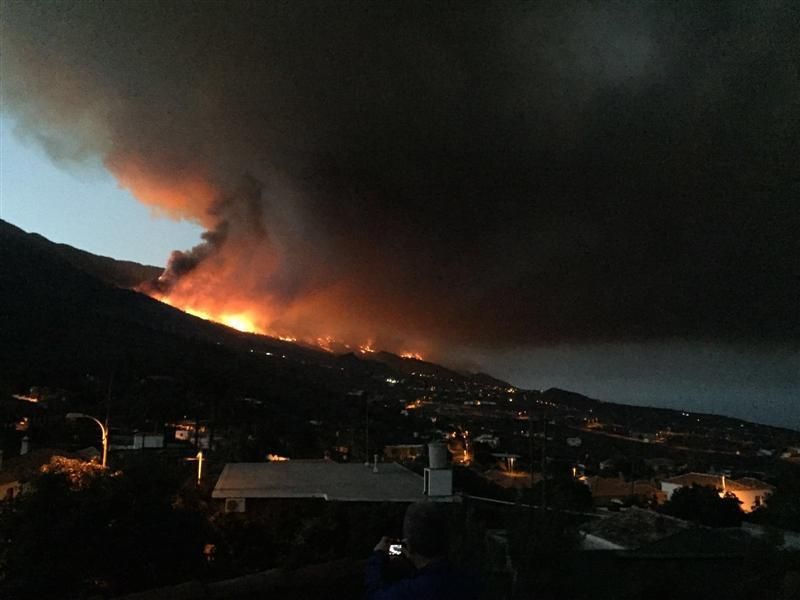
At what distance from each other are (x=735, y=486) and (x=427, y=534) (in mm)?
38420

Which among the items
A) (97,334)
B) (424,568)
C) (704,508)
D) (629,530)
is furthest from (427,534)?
(97,334)

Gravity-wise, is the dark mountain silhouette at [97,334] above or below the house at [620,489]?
above

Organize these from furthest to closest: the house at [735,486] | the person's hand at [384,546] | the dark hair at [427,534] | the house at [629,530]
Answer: the house at [735,486] < the house at [629,530] < the person's hand at [384,546] < the dark hair at [427,534]

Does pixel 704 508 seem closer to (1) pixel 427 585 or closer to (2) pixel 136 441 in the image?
(1) pixel 427 585

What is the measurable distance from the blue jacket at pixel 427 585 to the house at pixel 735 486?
34.5 m

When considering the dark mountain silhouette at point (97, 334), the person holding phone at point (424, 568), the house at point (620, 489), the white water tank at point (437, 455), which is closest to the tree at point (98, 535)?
the white water tank at point (437, 455)

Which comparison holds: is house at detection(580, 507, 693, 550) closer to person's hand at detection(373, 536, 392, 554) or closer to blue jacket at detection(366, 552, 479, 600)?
person's hand at detection(373, 536, 392, 554)

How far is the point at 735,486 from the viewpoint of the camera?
3619 centimetres

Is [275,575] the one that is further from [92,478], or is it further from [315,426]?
[315,426]

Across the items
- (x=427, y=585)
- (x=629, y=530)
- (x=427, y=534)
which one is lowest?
Answer: (x=629, y=530)

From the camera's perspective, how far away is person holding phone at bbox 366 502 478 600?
8.55ft

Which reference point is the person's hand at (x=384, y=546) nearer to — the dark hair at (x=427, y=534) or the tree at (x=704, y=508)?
the dark hair at (x=427, y=534)

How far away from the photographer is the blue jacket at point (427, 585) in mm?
2596

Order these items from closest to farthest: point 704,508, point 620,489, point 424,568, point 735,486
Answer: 1. point 424,568
2. point 704,508
3. point 735,486
4. point 620,489
